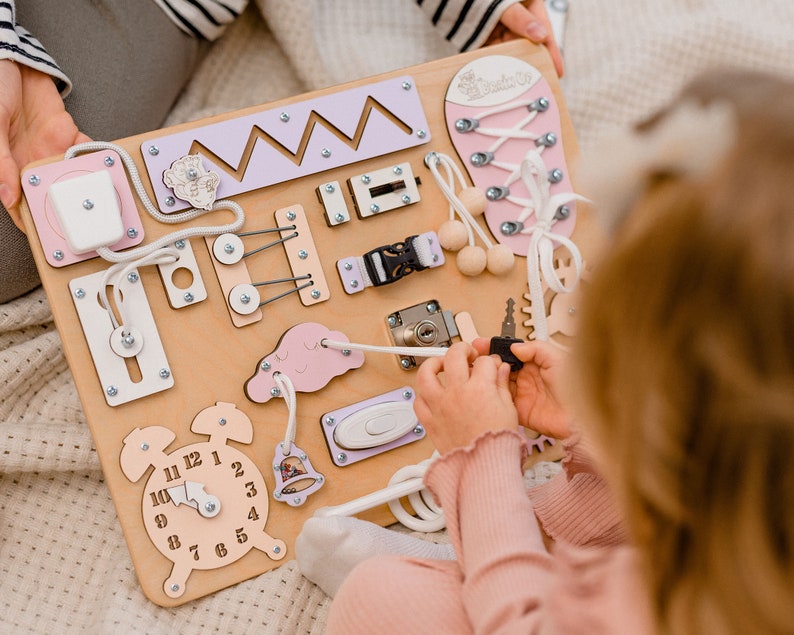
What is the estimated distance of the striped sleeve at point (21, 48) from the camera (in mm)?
673

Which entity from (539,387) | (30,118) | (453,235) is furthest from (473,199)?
(30,118)

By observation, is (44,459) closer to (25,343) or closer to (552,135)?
(25,343)

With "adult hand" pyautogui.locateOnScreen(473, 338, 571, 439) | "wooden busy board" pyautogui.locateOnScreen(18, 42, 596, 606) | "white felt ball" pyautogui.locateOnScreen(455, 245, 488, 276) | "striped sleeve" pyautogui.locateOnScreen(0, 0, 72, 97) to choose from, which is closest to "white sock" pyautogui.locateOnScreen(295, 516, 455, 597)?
"wooden busy board" pyautogui.locateOnScreen(18, 42, 596, 606)

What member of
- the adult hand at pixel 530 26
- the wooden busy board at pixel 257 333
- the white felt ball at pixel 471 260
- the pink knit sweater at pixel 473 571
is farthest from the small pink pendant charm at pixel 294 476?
the adult hand at pixel 530 26

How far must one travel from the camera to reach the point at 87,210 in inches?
24.8

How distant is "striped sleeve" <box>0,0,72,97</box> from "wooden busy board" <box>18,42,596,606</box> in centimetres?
11

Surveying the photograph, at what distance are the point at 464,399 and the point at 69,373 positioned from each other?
1.49 feet

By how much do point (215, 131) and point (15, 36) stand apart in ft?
0.66

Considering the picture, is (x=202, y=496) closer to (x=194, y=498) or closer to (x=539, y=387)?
(x=194, y=498)

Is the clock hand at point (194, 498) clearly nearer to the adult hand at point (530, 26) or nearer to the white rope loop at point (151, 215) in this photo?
the white rope loop at point (151, 215)

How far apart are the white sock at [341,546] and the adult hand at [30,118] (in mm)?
385

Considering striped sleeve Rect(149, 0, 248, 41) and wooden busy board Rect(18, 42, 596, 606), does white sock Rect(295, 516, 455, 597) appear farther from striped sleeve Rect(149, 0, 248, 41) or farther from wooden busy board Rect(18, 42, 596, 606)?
striped sleeve Rect(149, 0, 248, 41)

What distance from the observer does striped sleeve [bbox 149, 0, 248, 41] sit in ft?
2.74

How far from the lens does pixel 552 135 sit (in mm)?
762
